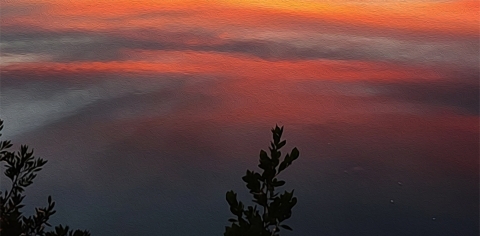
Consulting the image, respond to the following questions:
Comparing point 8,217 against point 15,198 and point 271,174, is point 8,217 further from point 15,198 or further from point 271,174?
point 271,174

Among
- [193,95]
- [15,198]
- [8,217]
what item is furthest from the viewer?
[193,95]

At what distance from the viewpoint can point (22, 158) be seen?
3852 mm

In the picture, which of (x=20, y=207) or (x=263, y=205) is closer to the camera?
(x=263, y=205)

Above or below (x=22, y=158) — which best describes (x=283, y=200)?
above

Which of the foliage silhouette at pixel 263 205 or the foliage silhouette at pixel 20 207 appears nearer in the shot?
the foliage silhouette at pixel 263 205

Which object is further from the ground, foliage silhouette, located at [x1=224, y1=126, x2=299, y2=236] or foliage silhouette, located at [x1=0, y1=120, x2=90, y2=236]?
foliage silhouette, located at [x1=224, y1=126, x2=299, y2=236]

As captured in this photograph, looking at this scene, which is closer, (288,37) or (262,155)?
(262,155)

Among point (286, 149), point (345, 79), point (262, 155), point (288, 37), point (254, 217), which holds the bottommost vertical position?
point (286, 149)

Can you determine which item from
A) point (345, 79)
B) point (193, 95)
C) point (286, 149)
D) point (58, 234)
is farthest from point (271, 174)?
point (345, 79)

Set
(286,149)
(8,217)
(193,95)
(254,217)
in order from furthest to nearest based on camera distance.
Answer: (193,95) → (286,149) → (8,217) → (254,217)

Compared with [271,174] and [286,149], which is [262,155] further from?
[286,149]

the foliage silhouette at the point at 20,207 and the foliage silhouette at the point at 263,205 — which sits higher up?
the foliage silhouette at the point at 263,205

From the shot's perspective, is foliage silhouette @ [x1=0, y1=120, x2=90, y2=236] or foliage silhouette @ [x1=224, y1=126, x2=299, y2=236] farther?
foliage silhouette @ [x1=0, y1=120, x2=90, y2=236]

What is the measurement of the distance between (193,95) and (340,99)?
3143mm
